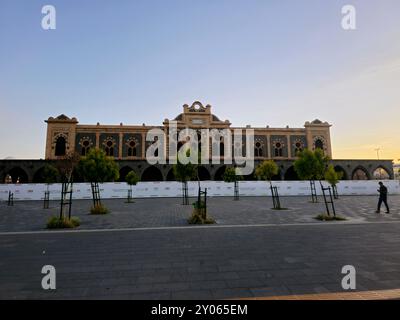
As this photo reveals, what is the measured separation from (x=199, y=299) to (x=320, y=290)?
1.88 m

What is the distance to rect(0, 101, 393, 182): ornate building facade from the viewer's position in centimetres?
3462

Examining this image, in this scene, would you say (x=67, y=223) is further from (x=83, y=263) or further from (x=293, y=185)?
(x=293, y=185)

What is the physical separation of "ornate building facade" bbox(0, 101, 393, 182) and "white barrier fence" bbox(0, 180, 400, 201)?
6.97 meters

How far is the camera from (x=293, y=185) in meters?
27.4

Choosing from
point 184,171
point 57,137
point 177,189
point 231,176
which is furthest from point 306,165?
point 57,137

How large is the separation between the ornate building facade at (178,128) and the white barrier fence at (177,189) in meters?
6.97

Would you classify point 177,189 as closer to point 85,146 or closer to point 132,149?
point 132,149

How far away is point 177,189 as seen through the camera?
26.6 meters

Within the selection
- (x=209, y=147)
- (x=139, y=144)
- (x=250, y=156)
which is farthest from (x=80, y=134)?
(x=250, y=156)

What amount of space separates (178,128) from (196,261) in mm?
32782

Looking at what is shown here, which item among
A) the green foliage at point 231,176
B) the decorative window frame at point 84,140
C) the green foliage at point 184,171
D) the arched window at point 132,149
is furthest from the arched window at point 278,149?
the decorative window frame at point 84,140

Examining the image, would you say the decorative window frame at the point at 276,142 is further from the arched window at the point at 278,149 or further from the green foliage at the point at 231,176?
the green foliage at the point at 231,176

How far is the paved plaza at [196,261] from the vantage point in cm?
356

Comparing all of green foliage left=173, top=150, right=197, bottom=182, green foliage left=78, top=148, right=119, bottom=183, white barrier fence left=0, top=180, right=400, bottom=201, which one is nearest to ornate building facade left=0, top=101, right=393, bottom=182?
white barrier fence left=0, top=180, right=400, bottom=201
